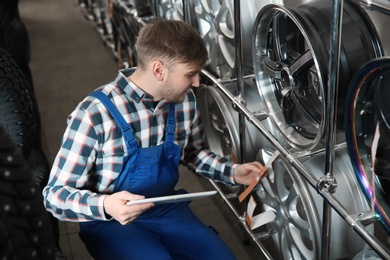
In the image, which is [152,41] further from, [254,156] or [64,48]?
[64,48]

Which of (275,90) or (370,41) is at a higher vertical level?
(370,41)

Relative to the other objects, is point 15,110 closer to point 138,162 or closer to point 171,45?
point 138,162

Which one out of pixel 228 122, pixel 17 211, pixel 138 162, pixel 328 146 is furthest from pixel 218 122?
pixel 17 211

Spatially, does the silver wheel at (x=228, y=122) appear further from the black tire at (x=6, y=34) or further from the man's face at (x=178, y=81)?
the black tire at (x=6, y=34)

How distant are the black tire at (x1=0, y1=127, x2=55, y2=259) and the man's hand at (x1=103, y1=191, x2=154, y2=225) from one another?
27.3 inches

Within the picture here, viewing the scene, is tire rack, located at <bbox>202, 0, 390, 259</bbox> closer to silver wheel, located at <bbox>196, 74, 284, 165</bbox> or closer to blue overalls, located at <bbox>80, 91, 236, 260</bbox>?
silver wheel, located at <bbox>196, 74, 284, 165</bbox>

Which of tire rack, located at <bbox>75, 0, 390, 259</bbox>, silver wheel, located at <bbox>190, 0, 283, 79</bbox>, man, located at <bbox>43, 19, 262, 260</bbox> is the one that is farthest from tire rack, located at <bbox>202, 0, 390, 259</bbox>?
man, located at <bbox>43, 19, 262, 260</bbox>

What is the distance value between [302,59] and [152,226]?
78cm

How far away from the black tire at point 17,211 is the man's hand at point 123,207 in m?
0.69

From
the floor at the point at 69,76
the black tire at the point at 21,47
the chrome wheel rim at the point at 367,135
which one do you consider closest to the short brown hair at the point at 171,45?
the chrome wheel rim at the point at 367,135

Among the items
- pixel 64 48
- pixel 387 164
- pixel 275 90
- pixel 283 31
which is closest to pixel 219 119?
pixel 275 90

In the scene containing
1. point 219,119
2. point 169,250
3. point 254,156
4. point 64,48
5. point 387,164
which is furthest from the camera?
point 64,48

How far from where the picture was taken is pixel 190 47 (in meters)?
1.88

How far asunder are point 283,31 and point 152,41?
452 mm
